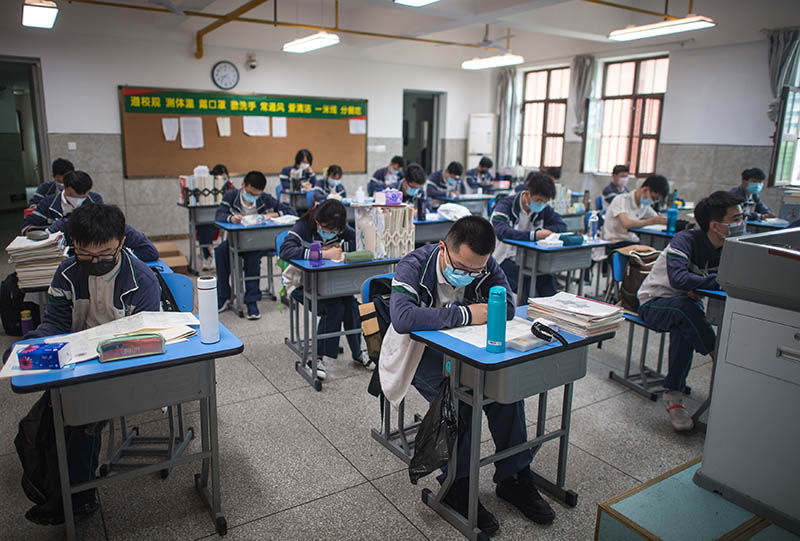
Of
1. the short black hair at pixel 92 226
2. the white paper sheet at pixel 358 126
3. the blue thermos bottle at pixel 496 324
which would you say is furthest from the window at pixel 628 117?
the short black hair at pixel 92 226

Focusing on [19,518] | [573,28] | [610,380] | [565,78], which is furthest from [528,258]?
[565,78]

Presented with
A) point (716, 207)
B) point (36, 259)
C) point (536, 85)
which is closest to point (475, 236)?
point (716, 207)

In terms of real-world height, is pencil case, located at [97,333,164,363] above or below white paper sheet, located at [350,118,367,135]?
below

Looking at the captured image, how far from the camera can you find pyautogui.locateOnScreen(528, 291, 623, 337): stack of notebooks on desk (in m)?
2.08

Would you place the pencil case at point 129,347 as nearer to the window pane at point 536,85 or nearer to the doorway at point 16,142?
the doorway at point 16,142

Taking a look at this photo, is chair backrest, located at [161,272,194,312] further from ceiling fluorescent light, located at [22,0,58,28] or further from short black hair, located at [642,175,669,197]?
short black hair, located at [642,175,669,197]

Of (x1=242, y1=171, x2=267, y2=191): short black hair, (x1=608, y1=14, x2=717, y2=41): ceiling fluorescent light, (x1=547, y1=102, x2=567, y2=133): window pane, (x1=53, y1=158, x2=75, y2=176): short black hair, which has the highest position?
(x1=608, y1=14, x2=717, y2=41): ceiling fluorescent light

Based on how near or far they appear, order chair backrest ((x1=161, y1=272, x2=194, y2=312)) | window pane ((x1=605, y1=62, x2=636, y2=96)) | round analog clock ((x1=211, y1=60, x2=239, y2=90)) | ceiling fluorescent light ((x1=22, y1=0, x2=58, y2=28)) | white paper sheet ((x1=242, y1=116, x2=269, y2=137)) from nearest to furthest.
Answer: chair backrest ((x1=161, y1=272, x2=194, y2=312)) < ceiling fluorescent light ((x1=22, y1=0, x2=58, y2=28)) < round analog clock ((x1=211, y1=60, x2=239, y2=90)) < white paper sheet ((x1=242, y1=116, x2=269, y2=137)) < window pane ((x1=605, y1=62, x2=636, y2=96))

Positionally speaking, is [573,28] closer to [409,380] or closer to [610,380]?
[610,380]

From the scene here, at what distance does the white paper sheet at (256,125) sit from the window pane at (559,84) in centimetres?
516

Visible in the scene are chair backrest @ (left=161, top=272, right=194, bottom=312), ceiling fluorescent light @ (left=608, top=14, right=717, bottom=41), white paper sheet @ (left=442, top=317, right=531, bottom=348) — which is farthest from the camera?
ceiling fluorescent light @ (left=608, top=14, right=717, bottom=41)

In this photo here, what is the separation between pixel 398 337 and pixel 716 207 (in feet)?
6.30

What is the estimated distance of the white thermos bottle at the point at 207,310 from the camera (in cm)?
191

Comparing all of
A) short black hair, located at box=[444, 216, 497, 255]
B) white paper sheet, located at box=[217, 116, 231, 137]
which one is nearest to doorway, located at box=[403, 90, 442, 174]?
white paper sheet, located at box=[217, 116, 231, 137]
